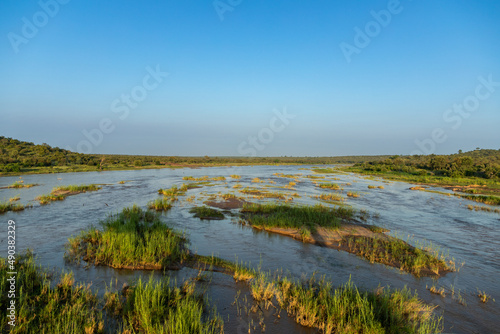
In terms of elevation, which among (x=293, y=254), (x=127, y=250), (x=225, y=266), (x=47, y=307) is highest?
(x=47, y=307)

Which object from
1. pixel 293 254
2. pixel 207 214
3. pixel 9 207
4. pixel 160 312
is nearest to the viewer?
pixel 160 312

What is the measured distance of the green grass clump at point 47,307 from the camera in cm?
507

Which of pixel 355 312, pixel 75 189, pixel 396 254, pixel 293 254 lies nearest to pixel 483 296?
pixel 396 254

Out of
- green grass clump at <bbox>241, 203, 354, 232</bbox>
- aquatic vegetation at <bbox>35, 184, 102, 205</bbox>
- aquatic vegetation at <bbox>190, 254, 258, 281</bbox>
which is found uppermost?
aquatic vegetation at <bbox>35, 184, 102, 205</bbox>

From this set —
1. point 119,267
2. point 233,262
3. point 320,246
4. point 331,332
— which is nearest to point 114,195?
point 119,267

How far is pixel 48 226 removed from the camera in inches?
578

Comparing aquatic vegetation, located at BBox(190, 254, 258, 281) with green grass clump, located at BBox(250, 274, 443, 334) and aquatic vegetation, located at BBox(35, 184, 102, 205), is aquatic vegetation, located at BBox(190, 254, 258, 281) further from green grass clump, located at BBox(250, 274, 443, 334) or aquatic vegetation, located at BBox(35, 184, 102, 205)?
aquatic vegetation, located at BBox(35, 184, 102, 205)

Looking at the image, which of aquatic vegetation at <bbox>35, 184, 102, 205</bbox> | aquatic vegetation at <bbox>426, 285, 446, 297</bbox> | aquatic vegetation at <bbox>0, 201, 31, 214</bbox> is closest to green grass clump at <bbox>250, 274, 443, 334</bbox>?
aquatic vegetation at <bbox>426, 285, 446, 297</bbox>

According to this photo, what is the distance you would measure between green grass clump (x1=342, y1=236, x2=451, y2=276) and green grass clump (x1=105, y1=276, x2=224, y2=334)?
26.2ft

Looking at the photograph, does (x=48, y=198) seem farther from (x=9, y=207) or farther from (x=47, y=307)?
(x=47, y=307)

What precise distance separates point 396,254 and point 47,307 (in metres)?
12.4

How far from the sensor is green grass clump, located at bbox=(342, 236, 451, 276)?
9.80 metres

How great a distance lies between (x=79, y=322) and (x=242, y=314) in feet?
12.6

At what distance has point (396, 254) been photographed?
10766mm
